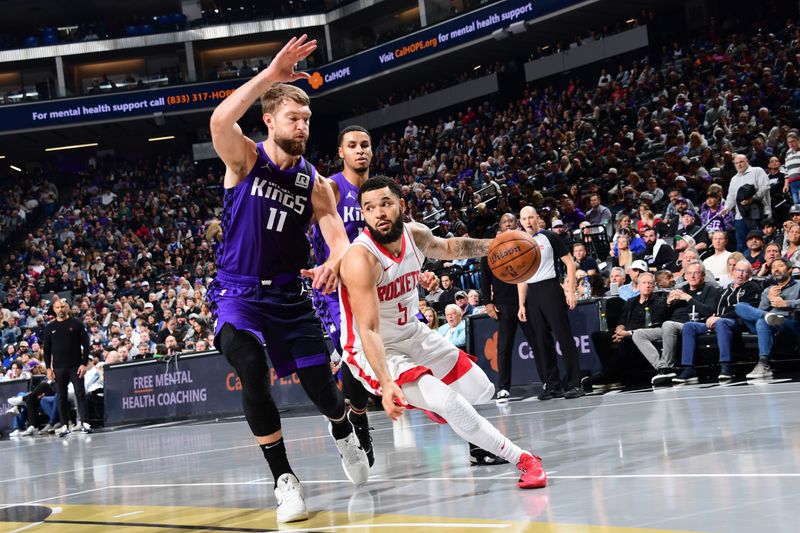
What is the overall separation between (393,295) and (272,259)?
0.73 m

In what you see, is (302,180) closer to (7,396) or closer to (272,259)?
(272,259)

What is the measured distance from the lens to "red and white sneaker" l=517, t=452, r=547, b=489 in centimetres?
480

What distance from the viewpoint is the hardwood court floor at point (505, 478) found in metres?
4.05

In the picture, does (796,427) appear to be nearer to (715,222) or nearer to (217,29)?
(715,222)

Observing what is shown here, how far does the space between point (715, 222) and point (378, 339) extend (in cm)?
988

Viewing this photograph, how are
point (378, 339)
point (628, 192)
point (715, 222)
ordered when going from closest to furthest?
point (378, 339) → point (715, 222) → point (628, 192)

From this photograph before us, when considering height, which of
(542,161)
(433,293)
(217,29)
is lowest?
(433,293)

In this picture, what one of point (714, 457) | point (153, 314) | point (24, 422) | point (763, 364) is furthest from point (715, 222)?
point (153, 314)

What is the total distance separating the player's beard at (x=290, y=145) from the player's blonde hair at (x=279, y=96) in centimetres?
18

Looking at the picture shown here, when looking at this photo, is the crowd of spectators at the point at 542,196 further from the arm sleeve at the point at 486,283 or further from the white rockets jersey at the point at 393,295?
the white rockets jersey at the point at 393,295

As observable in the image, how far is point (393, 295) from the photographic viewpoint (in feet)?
17.6

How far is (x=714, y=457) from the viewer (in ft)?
17.0

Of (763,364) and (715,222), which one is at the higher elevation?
(715,222)

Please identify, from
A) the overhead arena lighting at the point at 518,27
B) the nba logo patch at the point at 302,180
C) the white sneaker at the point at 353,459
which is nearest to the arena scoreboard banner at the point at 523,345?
the white sneaker at the point at 353,459
